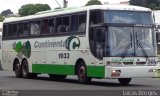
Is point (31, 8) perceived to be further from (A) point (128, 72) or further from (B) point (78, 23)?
(A) point (128, 72)

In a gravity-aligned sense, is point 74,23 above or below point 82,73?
above

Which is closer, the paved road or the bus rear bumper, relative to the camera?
the paved road

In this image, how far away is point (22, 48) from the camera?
31.0 m

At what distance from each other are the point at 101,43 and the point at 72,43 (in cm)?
258

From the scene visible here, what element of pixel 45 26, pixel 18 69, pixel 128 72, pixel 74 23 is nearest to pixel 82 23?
pixel 74 23

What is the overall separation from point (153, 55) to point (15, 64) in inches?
422

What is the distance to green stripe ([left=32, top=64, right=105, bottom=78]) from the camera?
2327 cm

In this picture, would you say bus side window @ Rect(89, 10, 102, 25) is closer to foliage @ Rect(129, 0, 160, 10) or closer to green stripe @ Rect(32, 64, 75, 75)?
green stripe @ Rect(32, 64, 75, 75)

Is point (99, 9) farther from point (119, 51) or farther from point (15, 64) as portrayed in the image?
point (15, 64)

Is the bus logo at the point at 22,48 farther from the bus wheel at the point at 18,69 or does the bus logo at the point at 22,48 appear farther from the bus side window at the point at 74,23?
the bus side window at the point at 74,23

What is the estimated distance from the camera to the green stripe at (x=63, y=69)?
76.3 feet

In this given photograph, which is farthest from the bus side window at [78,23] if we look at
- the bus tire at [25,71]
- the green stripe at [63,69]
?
the bus tire at [25,71]

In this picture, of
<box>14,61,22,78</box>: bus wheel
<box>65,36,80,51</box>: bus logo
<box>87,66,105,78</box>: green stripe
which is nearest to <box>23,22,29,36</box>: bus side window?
<box>14,61,22,78</box>: bus wheel

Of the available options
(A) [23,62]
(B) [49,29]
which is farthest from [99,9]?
(A) [23,62]
